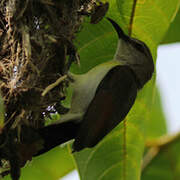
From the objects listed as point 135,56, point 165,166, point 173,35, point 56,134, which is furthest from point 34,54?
point 165,166

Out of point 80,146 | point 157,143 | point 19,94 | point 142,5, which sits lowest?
point 157,143

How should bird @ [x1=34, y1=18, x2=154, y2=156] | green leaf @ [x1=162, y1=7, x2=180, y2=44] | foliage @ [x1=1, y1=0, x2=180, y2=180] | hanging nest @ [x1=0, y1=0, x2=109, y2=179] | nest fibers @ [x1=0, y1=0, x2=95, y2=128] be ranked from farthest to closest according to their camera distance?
green leaf @ [x1=162, y1=7, x2=180, y2=44], foliage @ [x1=1, y1=0, x2=180, y2=180], bird @ [x1=34, y1=18, x2=154, y2=156], nest fibers @ [x1=0, y1=0, x2=95, y2=128], hanging nest @ [x1=0, y1=0, x2=109, y2=179]

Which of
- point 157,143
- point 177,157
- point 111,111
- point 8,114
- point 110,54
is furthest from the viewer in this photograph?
point 177,157

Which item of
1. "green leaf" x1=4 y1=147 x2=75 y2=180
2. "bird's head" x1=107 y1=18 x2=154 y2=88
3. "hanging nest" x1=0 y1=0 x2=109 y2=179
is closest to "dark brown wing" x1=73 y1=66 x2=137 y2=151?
"bird's head" x1=107 y1=18 x2=154 y2=88

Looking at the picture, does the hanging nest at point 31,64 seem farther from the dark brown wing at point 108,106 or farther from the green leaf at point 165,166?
the green leaf at point 165,166

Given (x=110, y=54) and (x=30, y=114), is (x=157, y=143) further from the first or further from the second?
(x=30, y=114)

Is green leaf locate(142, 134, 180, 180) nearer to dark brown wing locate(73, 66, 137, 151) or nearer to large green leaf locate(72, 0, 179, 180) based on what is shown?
large green leaf locate(72, 0, 179, 180)

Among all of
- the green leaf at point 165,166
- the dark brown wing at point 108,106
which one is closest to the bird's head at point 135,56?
the dark brown wing at point 108,106

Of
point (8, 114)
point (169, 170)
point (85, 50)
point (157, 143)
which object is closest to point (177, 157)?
point (169, 170)
